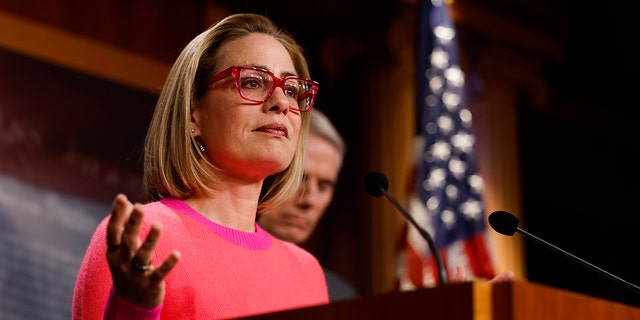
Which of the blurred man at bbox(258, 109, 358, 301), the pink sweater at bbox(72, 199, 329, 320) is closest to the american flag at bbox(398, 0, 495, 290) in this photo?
the blurred man at bbox(258, 109, 358, 301)

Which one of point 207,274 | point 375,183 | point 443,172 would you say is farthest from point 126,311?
point 443,172

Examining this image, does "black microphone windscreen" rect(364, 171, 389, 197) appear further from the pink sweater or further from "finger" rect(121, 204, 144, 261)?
"finger" rect(121, 204, 144, 261)

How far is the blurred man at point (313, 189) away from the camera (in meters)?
3.70

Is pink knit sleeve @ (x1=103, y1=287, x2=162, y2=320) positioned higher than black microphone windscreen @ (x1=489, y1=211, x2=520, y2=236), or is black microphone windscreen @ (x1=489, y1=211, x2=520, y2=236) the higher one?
black microphone windscreen @ (x1=489, y1=211, x2=520, y2=236)

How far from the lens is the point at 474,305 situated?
4.45ft

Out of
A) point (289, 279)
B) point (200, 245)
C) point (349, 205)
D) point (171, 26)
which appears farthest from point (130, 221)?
point (349, 205)

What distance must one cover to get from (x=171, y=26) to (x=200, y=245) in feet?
11.8

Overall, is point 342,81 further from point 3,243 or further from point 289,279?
point 289,279

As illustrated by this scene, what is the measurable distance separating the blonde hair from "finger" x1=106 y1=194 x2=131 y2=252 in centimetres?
47

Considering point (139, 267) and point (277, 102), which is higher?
point (277, 102)

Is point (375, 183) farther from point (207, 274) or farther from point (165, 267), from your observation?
point (165, 267)

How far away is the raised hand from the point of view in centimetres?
151

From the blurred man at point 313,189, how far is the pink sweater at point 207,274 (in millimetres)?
1499

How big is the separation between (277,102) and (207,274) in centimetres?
38
